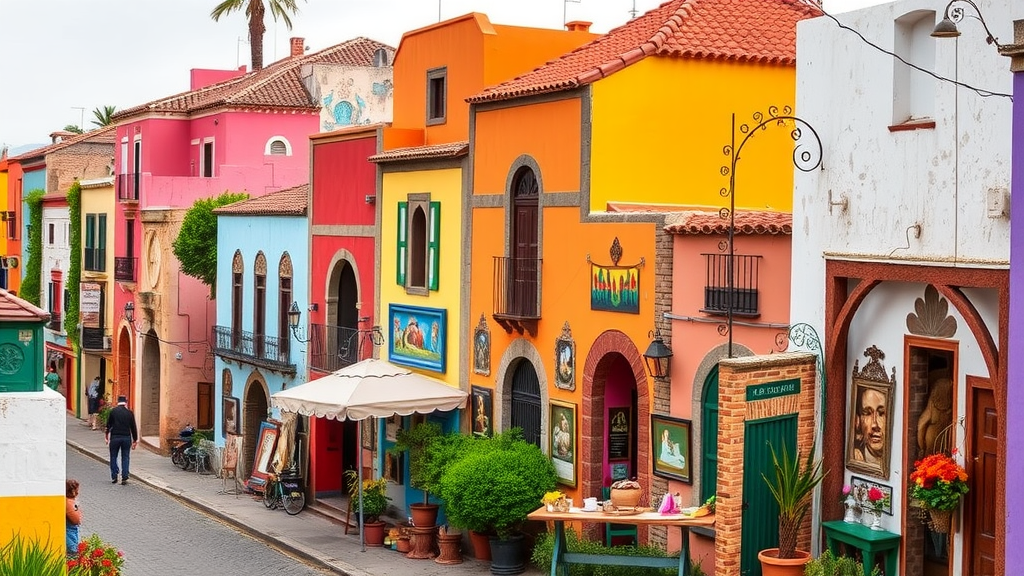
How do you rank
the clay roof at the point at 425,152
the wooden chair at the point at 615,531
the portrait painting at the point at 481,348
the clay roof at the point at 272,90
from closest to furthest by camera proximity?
the wooden chair at the point at 615,531, the portrait painting at the point at 481,348, the clay roof at the point at 425,152, the clay roof at the point at 272,90

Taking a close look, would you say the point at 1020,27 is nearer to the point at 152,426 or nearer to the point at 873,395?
the point at 873,395

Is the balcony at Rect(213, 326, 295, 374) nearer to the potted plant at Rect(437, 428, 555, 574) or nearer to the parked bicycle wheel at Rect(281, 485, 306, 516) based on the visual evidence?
the parked bicycle wheel at Rect(281, 485, 306, 516)

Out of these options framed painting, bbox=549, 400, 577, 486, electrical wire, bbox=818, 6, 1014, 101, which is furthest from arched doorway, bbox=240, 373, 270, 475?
electrical wire, bbox=818, 6, 1014, 101

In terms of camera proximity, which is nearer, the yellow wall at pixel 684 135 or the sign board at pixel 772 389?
the sign board at pixel 772 389

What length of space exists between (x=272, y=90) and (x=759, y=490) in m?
27.2

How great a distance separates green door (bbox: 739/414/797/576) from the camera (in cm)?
1409

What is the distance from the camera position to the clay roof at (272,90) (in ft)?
126

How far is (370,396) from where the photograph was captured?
73.8 feet

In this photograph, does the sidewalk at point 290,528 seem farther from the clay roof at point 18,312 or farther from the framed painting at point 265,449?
the clay roof at point 18,312

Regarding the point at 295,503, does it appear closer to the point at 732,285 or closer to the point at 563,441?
the point at 563,441

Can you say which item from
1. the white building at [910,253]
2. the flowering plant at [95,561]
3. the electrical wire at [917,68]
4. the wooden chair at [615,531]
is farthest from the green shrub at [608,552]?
the electrical wire at [917,68]

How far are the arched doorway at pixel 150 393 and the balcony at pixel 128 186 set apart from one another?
12.7 ft

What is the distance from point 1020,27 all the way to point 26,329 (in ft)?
27.7

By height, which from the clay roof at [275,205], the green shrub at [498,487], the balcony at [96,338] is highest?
the clay roof at [275,205]
